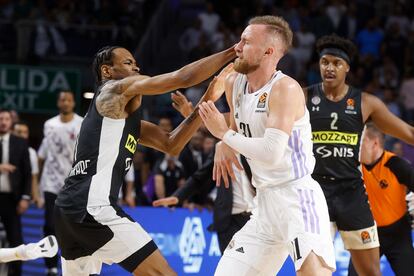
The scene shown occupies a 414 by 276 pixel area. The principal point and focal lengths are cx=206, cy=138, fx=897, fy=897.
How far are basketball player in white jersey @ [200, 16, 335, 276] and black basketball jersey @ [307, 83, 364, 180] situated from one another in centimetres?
198

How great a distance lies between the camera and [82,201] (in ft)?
21.5

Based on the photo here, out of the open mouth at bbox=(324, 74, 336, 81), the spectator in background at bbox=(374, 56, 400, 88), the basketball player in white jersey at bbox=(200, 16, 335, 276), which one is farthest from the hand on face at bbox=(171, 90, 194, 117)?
the spectator in background at bbox=(374, 56, 400, 88)

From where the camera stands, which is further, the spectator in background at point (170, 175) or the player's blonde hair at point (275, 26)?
the spectator in background at point (170, 175)

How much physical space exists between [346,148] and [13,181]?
16.2 ft

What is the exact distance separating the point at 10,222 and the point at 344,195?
4.93 metres

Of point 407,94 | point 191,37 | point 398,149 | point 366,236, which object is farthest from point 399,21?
point 366,236

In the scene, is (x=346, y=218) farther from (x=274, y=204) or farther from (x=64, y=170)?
(x=64, y=170)

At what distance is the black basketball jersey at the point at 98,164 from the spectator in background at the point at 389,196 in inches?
117

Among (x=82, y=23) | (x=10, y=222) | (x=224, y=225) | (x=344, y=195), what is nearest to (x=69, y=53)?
(x=82, y=23)

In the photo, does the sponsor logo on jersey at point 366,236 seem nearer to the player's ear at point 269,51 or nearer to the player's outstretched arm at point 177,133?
the player's outstretched arm at point 177,133

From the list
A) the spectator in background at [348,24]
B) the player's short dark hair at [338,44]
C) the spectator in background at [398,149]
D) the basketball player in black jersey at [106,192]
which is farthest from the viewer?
the spectator in background at [348,24]

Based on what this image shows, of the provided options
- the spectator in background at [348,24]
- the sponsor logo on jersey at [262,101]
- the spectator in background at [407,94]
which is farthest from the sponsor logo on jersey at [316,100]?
the spectator in background at [348,24]

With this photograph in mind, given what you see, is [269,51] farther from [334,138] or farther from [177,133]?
[334,138]

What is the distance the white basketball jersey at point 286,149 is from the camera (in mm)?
5898
